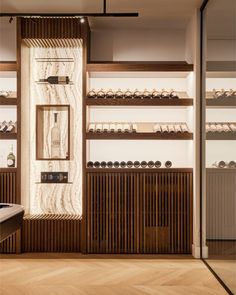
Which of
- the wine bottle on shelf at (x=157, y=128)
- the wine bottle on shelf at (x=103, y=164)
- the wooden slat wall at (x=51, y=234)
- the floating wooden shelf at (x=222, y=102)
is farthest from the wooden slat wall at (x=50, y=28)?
the wooden slat wall at (x=51, y=234)

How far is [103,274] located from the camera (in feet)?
14.1

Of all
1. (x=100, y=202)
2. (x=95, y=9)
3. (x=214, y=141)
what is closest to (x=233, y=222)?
(x=214, y=141)

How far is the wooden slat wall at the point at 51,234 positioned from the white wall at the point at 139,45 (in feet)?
7.31

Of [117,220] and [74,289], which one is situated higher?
[117,220]

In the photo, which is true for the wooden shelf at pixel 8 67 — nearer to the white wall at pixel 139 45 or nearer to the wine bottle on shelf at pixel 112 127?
the white wall at pixel 139 45

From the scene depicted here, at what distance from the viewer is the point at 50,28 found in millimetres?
5141

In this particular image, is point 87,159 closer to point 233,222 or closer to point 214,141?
point 214,141

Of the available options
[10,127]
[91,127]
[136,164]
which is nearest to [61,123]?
[91,127]

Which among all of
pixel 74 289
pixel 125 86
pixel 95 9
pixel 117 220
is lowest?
pixel 74 289

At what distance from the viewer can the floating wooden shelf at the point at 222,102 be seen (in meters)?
3.69

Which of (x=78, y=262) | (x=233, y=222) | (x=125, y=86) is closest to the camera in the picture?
(x=233, y=222)

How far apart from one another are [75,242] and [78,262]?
1.47 ft

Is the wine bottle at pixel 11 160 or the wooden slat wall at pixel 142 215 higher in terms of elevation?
the wine bottle at pixel 11 160

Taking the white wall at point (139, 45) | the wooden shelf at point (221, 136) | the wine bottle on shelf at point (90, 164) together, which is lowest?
the wine bottle on shelf at point (90, 164)
